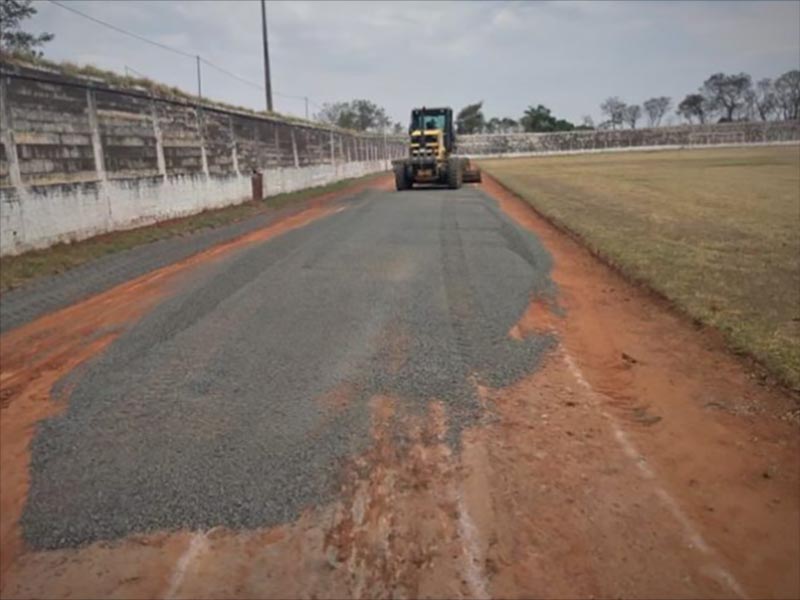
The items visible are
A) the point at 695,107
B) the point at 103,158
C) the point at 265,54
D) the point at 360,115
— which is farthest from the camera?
the point at 695,107

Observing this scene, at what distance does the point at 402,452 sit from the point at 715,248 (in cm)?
978

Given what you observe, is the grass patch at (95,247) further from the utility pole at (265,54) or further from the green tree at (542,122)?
the green tree at (542,122)

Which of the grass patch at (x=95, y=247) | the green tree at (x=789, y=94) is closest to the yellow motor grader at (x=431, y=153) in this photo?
the grass patch at (x=95, y=247)

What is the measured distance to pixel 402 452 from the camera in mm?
4328

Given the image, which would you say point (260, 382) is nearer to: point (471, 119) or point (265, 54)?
point (265, 54)

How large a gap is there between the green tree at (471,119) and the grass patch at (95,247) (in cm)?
10418

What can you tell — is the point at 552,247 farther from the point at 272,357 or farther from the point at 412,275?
the point at 272,357

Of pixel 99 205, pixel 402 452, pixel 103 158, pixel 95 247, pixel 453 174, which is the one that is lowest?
Answer: pixel 402 452

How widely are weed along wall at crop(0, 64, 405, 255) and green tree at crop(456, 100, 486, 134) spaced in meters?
99.3

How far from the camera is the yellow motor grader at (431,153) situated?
27172 mm

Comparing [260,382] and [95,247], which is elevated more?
[95,247]

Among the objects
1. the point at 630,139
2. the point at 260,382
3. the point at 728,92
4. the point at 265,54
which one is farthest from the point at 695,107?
the point at 260,382

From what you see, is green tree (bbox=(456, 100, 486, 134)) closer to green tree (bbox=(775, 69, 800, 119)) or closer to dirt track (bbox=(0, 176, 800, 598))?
green tree (bbox=(775, 69, 800, 119))

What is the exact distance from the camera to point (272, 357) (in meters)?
6.06
